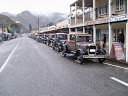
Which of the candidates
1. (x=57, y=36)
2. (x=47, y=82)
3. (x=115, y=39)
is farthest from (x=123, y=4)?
(x=47, y=82)

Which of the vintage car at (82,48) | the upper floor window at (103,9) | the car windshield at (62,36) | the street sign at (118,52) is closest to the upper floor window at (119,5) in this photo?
the upper floor window at (103,9)

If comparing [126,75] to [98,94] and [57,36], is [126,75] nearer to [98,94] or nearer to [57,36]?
[98,94]

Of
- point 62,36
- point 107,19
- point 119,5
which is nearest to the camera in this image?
point 107,19

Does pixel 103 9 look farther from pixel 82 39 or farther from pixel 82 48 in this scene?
pixel 82 48

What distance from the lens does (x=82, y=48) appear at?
393 inches

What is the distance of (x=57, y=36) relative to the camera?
672 inches

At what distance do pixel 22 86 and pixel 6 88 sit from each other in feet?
A: 1.76

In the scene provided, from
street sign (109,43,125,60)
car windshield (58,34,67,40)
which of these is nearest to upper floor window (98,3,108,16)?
car windshield (58,34,67,40)

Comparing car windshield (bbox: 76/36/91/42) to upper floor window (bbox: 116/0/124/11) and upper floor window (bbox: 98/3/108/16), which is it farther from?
upper floor window (bbox: 98/3/108/16)

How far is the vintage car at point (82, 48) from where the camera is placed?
945 centimetres

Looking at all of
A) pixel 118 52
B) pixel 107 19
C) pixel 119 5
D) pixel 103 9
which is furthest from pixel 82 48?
pixel 103 9

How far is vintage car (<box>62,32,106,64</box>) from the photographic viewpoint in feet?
31.0

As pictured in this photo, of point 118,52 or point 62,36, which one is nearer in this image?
point 118,52

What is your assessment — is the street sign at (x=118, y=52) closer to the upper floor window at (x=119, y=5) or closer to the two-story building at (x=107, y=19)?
the two-story building at (x=107, y=19)
